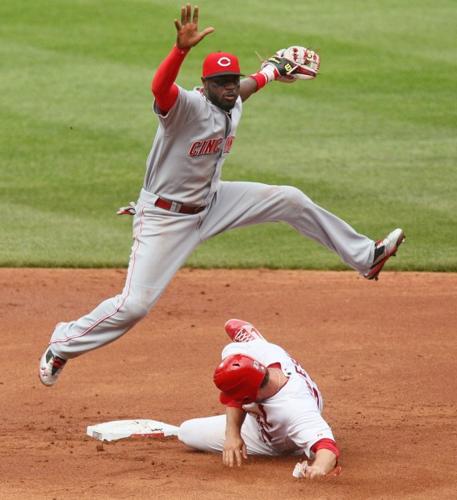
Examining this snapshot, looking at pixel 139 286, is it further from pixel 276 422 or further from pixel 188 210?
pixel 276 422

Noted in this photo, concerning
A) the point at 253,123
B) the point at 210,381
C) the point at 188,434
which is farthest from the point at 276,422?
the point at 253,123

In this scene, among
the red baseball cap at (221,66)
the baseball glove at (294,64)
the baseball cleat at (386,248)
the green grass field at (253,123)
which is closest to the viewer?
the red baseball cap at (221,66)

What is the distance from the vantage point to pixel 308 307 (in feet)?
32.0

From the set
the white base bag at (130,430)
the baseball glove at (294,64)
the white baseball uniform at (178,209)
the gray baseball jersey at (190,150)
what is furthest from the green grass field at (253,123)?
the white base bag at (130,430)

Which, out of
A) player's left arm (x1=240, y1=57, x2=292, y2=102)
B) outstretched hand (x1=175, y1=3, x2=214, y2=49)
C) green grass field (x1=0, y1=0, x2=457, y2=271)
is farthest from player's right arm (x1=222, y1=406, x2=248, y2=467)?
green grass field (x1=0, y1=0, x2=457, y2=271)

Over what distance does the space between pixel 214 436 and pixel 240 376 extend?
672 millimetres

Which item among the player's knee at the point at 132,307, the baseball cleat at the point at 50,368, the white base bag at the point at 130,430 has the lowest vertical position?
the white base bag at the point at 130,430

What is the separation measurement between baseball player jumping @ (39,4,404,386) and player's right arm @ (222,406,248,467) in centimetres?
A: 117

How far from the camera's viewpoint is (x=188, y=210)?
7.62 metres

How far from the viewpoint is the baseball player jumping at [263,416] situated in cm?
630

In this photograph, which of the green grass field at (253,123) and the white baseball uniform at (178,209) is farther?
the green grass field at (253,123)

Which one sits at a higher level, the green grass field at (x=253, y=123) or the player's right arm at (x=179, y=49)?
the player's right arm at (x=179, y=49)

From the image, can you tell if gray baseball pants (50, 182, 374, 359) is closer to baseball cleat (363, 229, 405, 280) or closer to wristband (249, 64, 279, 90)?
baseball cleat (363, 229, 405, 280)

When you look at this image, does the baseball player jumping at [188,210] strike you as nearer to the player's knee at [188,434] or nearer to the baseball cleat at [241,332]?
the baseball cleat at [241,332]
